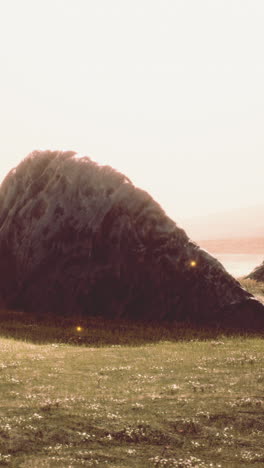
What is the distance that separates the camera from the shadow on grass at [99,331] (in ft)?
85.9

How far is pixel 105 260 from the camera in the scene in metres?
31.8

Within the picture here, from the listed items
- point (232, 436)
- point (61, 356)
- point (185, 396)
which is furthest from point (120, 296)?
point (232, 436)

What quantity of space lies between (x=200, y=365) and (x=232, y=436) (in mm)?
6468

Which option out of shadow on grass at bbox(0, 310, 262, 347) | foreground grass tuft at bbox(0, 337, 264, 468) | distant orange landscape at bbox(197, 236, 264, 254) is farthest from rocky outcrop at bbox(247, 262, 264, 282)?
distant orange landscape at bbox(197, 236, 264, 254)

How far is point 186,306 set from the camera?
100 ft

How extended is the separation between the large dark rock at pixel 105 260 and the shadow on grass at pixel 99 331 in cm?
119

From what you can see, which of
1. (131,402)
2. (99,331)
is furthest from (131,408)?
(99,331)

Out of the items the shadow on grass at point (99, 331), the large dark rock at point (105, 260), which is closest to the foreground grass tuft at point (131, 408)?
the shadow on grass at point (99, 331)

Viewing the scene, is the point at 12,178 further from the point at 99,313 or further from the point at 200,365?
the point at 200,365

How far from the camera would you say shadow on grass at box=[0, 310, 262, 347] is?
85.9 feet

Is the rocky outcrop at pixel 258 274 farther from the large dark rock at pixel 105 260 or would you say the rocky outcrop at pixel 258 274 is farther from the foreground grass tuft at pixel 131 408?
the foreground grass tuft at pixel 131 408

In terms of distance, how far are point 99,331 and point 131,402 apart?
11468 mm

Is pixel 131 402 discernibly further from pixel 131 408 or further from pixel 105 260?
pixel 105 260

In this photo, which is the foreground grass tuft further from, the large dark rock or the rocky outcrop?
the rocky outcrop
